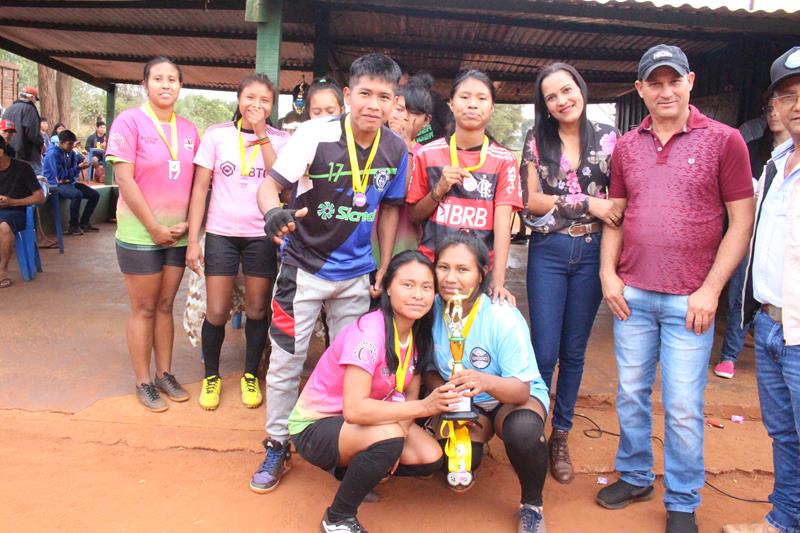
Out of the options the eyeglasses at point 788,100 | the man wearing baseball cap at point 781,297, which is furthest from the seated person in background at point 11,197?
the eyeglasses at point 788,100

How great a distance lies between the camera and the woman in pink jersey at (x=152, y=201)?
3289 millimetres

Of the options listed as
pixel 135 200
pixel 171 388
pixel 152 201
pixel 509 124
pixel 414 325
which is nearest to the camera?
pixel 414 325

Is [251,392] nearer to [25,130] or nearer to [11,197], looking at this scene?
[11,197]

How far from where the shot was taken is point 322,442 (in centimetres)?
251

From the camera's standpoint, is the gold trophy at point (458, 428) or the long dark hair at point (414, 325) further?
the long dark hair at point (414, 325)

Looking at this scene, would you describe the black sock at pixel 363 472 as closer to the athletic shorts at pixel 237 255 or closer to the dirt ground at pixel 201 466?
the dirt ground at pixel 201 466

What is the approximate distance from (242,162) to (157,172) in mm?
482

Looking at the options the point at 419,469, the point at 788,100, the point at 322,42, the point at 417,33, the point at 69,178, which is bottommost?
the point at 419,469

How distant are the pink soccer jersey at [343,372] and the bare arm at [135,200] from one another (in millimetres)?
1372

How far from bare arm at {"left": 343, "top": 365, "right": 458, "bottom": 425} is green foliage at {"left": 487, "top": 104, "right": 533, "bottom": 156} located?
92.0ft

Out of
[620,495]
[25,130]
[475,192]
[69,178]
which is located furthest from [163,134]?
[69,178]

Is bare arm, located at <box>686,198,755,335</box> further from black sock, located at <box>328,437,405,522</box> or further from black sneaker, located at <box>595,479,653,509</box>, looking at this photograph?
black sock, located at <box>328,437,405,522</box>

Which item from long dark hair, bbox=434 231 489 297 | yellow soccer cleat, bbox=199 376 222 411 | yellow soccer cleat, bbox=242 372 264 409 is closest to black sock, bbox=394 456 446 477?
long dark hair, bbox=434 231 489 297

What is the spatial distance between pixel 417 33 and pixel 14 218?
16.1 ft
